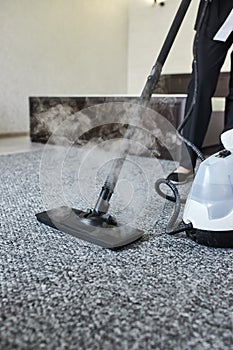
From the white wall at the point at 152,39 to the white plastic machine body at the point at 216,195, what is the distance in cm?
347

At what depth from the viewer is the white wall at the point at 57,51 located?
3377mm

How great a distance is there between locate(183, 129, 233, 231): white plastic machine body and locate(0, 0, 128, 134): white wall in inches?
116

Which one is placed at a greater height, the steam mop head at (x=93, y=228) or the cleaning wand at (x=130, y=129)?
the cleaning wand at (x=130, y=129)

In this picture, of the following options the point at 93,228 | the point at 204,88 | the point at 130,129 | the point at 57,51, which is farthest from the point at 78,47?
the point at 93,228

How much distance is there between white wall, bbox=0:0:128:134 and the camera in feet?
11.1

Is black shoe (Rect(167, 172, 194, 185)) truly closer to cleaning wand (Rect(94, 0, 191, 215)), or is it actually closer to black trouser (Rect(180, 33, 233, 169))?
black trouser (Rect(180, 33, 233, 169))

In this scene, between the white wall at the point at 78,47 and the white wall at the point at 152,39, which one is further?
the white wall at the point at 152,39

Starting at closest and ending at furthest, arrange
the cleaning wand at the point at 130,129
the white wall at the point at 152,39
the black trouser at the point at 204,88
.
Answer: the cleaning wand at the point at 130,129 < the black trouser at the point at 204,88 < the white wall at the point at 152,39

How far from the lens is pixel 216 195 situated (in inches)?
30.6

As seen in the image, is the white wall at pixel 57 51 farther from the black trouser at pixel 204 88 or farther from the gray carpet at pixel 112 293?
the gray carpet at pixel 112 293

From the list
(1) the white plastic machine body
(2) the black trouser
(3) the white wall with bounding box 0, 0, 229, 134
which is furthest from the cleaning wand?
(3) the white wall with bounding box 0, 0, 229, 134

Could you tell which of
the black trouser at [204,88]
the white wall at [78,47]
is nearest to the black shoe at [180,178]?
the black trouser at [204,88]

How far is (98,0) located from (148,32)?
0.69 m

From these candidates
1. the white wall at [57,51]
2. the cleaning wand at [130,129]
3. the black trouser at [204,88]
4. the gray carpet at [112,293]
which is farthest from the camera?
the white wall at [57,51]
